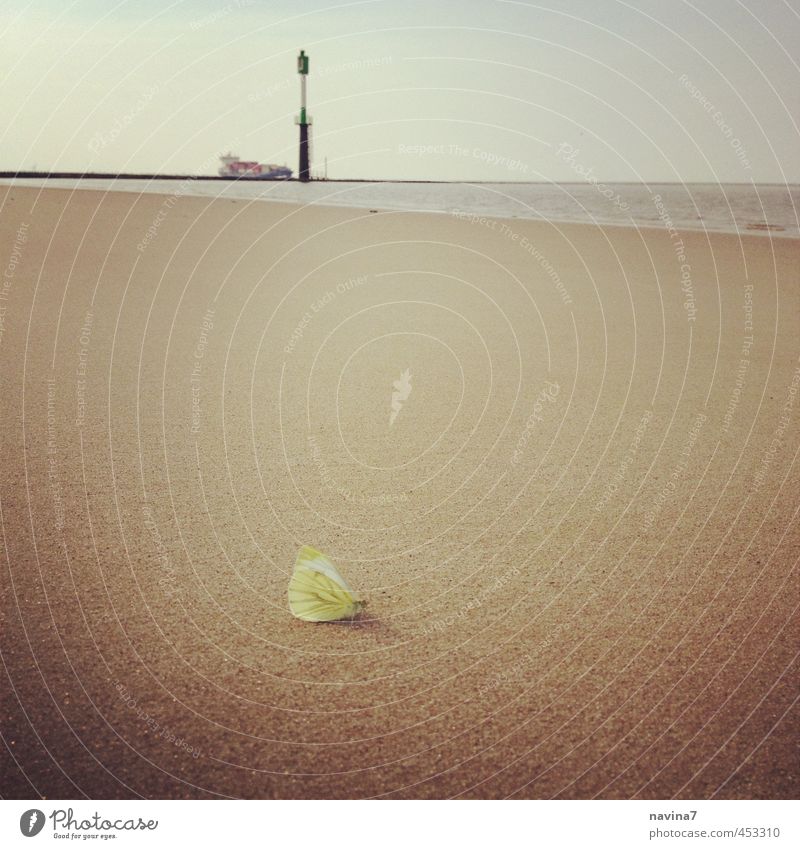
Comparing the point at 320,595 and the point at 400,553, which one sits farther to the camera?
the point at 400,553

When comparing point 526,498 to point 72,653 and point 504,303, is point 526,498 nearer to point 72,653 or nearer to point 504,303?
point 72,653

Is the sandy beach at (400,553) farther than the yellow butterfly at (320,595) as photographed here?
No

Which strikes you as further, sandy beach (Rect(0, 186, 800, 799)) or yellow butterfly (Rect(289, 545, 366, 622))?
yellow butterfly (Rect(289, 545, 366, 622))

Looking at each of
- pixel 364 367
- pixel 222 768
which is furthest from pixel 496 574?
pixel 364 367

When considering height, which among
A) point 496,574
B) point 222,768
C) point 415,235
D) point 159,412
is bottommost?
point 222,768
